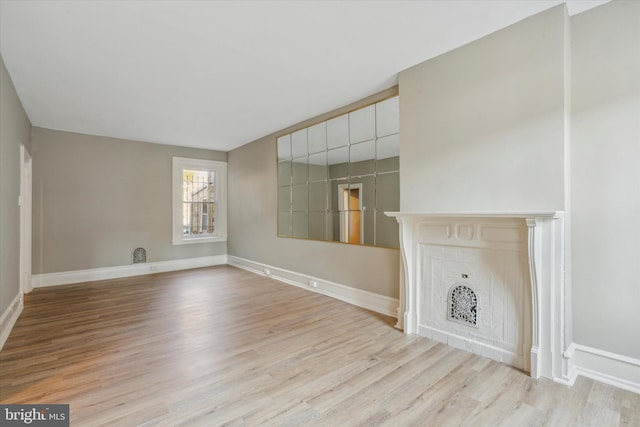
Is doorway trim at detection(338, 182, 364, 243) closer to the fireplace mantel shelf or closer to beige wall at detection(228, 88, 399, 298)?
beige wall at detection(228, 88, 399, 298)

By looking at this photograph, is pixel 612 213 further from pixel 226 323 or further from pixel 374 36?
pixel 226 323

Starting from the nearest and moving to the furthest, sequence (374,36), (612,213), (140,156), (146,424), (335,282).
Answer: (146,424), (612,213), (374,36), (335,282), (140,156)

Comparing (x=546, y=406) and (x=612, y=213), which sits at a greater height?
(x=612, y=213)

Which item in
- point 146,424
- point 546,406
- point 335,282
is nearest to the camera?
point 146,424

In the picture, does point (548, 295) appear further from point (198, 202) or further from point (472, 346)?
point (198, 202)

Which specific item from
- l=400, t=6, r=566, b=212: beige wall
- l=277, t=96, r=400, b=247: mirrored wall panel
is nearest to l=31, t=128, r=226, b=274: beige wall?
l=277, t=96, r=400, b=247: mirrored wall panel

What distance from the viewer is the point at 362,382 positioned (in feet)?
6.89

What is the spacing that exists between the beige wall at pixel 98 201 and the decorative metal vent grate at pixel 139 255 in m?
0.07

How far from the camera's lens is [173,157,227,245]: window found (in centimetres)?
630

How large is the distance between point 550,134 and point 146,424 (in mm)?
3156

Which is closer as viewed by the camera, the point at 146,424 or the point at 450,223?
the point at 146,424

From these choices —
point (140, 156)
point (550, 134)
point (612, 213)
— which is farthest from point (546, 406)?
point (140, 156)

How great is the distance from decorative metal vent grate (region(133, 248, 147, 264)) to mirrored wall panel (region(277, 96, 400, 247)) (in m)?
2.82

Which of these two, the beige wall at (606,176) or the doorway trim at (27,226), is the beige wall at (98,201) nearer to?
the doorway trim at (27,226)
